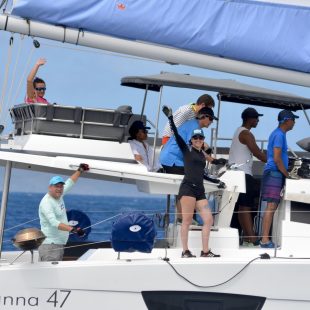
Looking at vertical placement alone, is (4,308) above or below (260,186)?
below

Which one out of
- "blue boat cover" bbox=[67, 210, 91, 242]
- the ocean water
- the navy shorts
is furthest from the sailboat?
"blue boat cover" bbox=[67, 210, 91, 242]

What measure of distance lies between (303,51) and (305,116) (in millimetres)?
956

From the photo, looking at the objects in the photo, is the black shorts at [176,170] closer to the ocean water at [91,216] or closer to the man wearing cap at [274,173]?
the ocean water at [91,216]

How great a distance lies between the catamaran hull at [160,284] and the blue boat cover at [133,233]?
0.17 metres

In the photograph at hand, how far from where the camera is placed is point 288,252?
39.5 feet

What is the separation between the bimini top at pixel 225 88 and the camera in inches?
513

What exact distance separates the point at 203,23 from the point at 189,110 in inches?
40.4

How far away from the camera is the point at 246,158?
1337cm

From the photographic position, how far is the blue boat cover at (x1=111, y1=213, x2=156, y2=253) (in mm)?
11742

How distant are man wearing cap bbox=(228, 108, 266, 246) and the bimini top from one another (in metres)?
0.28

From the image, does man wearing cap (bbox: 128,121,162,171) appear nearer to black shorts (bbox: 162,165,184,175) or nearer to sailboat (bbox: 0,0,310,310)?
sailboat (bbox: 0,0,310,310)

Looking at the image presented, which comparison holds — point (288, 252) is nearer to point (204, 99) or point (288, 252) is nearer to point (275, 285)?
point (275, 285)

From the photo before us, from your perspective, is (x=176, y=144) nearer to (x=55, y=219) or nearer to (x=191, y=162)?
(x=191, y=162)

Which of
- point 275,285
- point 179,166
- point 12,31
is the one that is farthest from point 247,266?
point 12,31
